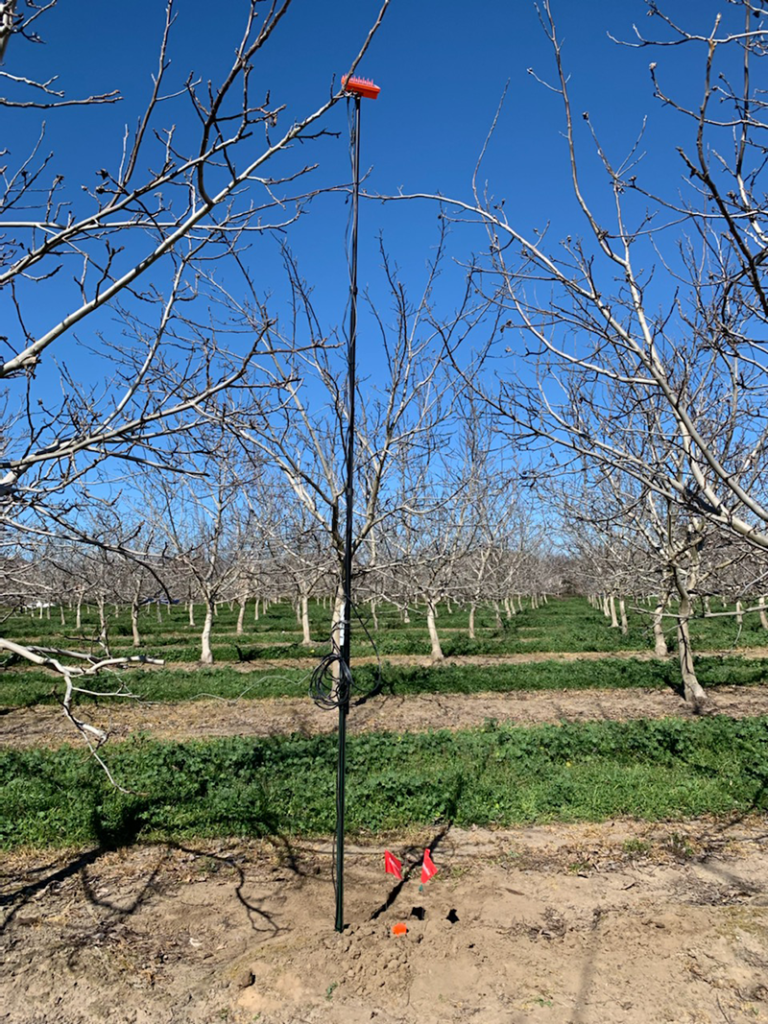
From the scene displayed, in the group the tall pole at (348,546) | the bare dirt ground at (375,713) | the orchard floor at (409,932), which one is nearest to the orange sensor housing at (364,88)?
the tall pole at (348,546)

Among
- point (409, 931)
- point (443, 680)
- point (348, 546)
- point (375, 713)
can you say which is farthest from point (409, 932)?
point (443, 680)

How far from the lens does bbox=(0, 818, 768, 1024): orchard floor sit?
343 cm

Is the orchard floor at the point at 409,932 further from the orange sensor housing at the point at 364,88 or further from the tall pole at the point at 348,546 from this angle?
the orange sensor housing at the point at 364,88

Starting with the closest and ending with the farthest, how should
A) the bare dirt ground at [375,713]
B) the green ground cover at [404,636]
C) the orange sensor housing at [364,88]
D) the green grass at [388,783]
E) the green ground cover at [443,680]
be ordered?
the orange sensor housing at [364,88]
the green grass at [388,783]
the bare dirt ground at [375,713]
the green ground cover at [443,680]
the green ground cover at [404,636]

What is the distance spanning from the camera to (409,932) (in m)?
4.07

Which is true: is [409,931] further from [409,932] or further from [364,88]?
[364,88]

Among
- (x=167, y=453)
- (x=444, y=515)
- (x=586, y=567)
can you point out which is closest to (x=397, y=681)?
(x=444, y=515)

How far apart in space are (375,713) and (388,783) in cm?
465

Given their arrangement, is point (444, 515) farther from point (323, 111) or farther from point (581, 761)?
point (323, 111)

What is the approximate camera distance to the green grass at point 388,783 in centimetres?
590

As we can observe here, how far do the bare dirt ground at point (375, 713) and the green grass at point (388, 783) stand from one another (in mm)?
2131

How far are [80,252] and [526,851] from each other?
17.9ft

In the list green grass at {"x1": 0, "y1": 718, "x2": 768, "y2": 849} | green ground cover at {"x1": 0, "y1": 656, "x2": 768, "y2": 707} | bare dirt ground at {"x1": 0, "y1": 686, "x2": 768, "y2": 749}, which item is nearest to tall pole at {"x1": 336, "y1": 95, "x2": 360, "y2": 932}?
green grass at {"x1": 0, "y1": 718, "x2": 768, "y2": 849}

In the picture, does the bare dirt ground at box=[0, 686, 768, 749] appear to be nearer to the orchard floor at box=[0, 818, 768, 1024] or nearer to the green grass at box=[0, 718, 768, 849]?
the green grass at box=[0, 718, 768, 849]
